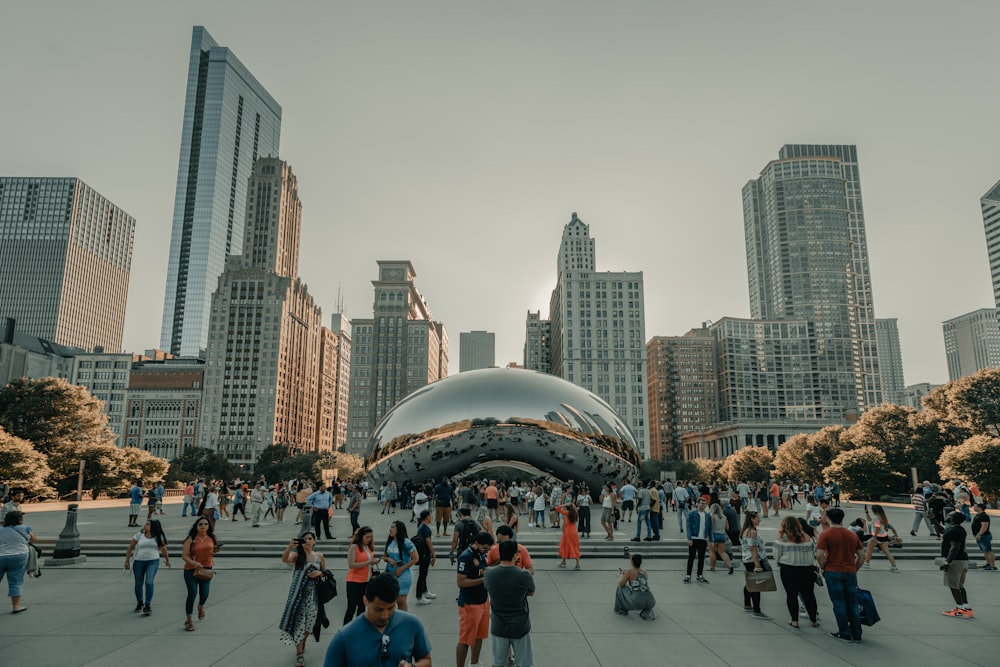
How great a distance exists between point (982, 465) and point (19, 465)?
48.9m

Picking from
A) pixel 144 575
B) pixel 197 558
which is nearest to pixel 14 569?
pixel 144 575

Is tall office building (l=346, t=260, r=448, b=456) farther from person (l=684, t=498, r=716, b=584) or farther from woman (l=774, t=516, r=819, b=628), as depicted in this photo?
woman (l=774, t=516, r=819, b=628)

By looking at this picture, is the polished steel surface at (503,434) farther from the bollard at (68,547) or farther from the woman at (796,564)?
the woman at (796,564)

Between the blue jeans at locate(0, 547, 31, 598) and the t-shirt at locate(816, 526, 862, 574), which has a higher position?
the t-shirt at locate(816, 526, 862, 574)

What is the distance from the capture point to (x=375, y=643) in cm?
309

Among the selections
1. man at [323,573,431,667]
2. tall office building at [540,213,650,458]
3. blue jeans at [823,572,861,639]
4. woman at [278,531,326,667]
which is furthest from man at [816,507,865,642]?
tall office building at [540,213,650,458]

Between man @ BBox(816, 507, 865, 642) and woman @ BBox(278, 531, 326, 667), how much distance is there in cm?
633

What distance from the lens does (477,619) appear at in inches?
235

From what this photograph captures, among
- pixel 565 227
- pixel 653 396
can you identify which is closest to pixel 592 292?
pixel 565 227

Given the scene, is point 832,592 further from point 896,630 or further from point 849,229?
point 849,229

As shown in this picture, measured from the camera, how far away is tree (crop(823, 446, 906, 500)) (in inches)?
1476

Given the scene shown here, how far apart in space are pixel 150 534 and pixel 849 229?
21383 cm

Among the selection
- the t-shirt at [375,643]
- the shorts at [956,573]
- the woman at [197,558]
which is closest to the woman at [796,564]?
the shorts at [956,573]

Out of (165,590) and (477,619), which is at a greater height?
(477,619)
